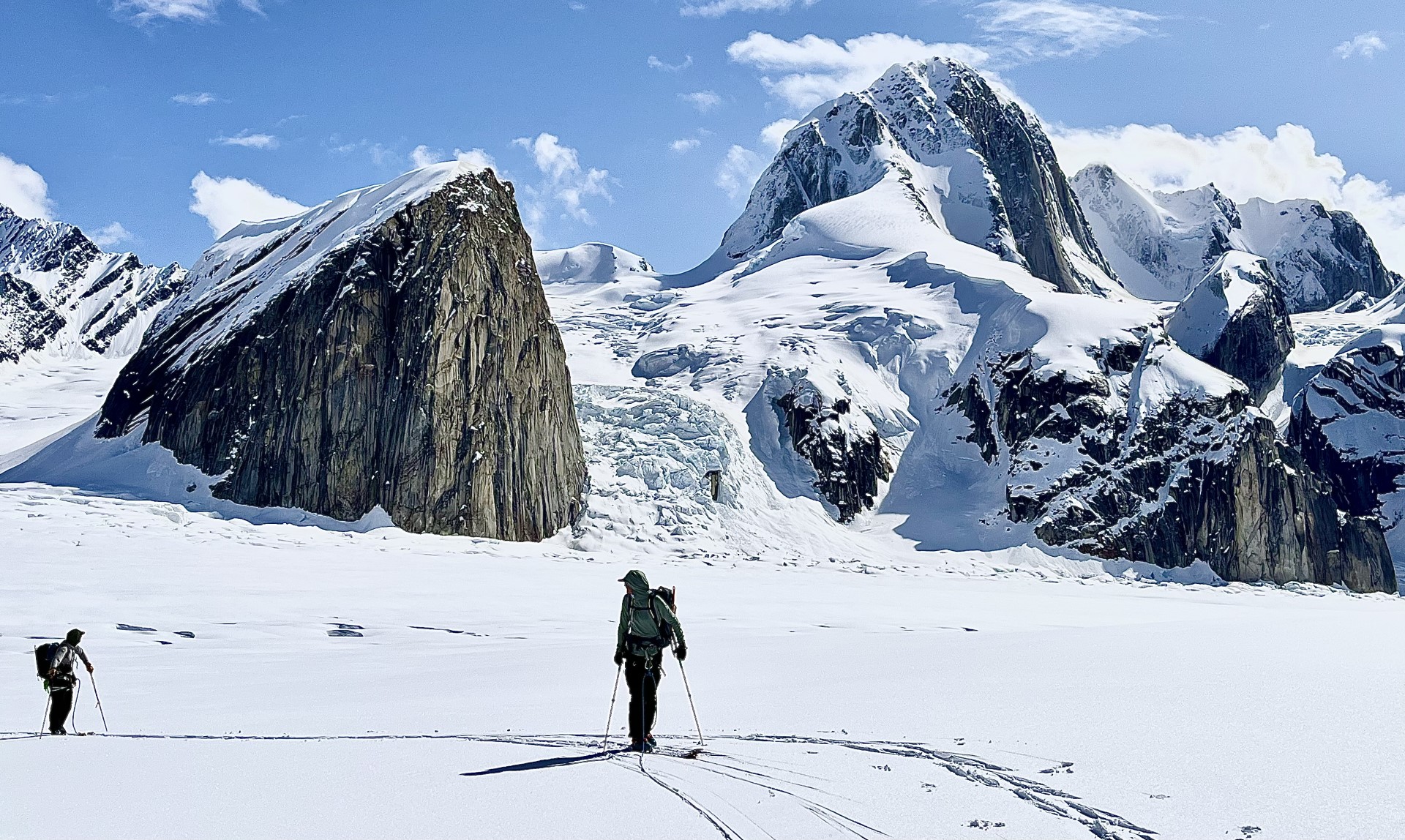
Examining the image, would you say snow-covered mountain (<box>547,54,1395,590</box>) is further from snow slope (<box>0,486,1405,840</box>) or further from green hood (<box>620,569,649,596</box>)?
green hood (<box>620,569,649,596</box>)

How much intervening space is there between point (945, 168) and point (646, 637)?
148m

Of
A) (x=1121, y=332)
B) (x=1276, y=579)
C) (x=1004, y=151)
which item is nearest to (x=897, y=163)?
(x=1004, y=151)

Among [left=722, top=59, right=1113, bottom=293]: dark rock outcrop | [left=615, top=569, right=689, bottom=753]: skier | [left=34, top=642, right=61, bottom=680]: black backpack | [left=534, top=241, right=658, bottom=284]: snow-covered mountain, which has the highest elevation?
[left=722, top=59, right=1113, bottom=293]: dark rock outcrop

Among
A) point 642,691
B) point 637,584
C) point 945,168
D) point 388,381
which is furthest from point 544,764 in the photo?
point 945,168

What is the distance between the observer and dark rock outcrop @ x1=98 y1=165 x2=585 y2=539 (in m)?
54.4

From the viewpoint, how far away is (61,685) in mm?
14383

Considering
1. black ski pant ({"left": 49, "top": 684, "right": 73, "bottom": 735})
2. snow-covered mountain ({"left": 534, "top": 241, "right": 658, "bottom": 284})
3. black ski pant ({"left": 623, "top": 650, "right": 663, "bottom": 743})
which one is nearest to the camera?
black ski pant ({"left": 623, "top": 650, "right": 663, "bottom": 743})

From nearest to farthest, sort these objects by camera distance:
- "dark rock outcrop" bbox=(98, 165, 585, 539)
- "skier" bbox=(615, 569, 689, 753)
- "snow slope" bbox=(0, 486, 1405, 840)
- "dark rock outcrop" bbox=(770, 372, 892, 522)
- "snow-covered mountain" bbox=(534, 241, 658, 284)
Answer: "snow slope" bbox=(0, 486, 1405, 840)
"skier" bbox=(615, 569, 689, 753)
"dark rock outcrop" bbox=(98, 165, 585, 539)
"dark rock outcrop" bbox=(770, 372, 892, 522)
"snow-covered mountain" bbox=(534, 241, 658, 284)

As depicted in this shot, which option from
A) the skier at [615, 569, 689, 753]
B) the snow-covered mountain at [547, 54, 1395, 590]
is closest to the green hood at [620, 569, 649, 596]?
the skier at [615, 569, 689, 753]

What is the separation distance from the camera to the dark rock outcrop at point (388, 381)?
54406 mm

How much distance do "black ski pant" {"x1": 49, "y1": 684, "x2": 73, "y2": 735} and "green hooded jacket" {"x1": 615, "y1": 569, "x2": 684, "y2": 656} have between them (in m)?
8.32

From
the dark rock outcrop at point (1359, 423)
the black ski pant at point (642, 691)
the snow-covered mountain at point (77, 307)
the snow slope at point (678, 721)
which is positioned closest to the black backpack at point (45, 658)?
the snow slope at point (678, 721)

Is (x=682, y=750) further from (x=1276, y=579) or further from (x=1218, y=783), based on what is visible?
(x=1276, y=579)

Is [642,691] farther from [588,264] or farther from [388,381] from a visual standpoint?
[588,264]
